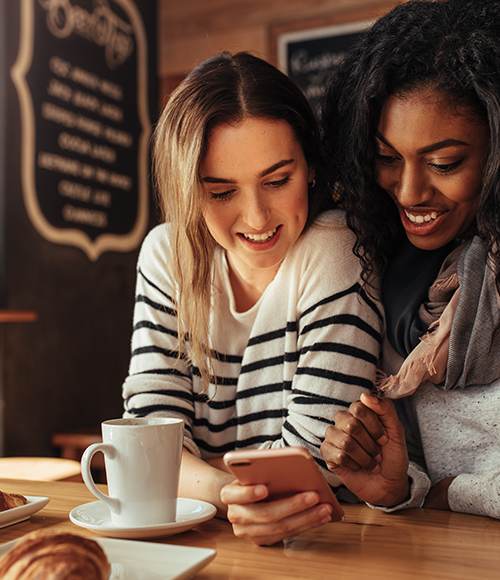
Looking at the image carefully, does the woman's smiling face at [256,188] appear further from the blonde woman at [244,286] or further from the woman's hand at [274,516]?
the woman's hand at [274,516]

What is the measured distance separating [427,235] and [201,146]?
39 centimetres

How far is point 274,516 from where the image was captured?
2.19 feet

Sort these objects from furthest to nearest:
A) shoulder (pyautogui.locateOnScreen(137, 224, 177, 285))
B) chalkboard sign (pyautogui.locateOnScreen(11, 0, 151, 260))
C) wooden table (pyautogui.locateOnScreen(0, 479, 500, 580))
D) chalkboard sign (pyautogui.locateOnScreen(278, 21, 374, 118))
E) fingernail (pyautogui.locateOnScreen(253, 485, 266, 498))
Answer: chalkboard sign (pyautogui.locateOnScreen(278, 21, 374, 118)) < chalkboard sign (pyautogui.locateOnScreen(11, 0, 151, 260)) < shoulder (pyautogui.locateOnScreen(137, 224, 177, 285)) < fingernail (pyautogui.locateOnScreen(253, 485, 266, 498)) < wooden table (pyautogui.locateOnScreen(0, 479, 500, 580))

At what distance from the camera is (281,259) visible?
3.67 ft

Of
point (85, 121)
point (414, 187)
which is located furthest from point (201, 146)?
point (85, 121)

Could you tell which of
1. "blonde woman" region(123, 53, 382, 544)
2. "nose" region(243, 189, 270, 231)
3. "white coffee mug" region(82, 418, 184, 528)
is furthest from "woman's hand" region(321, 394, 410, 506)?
"nose" region(243, 189, 270, 231)

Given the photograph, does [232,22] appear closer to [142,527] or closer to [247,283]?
[247,283]

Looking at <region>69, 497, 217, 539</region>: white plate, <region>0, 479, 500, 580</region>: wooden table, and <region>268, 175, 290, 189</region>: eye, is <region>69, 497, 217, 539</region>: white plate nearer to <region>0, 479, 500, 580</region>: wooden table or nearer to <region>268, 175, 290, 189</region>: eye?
<region>0, 479, 500, 580</region>: wooden table

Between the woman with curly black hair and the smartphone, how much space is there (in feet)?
0.42

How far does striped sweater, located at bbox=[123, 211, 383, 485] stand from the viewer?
99 cm

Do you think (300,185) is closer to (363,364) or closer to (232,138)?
(232,138)

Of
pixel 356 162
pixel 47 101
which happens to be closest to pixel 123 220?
pixel 47 101

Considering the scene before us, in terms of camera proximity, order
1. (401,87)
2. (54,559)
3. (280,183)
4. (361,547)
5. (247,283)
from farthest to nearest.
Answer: (247,283) < (280,183) < (401,87) < (361,547) < (54,559)

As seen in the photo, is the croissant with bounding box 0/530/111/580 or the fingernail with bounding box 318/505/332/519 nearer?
the croissant with bounding box 0/530/111/580
